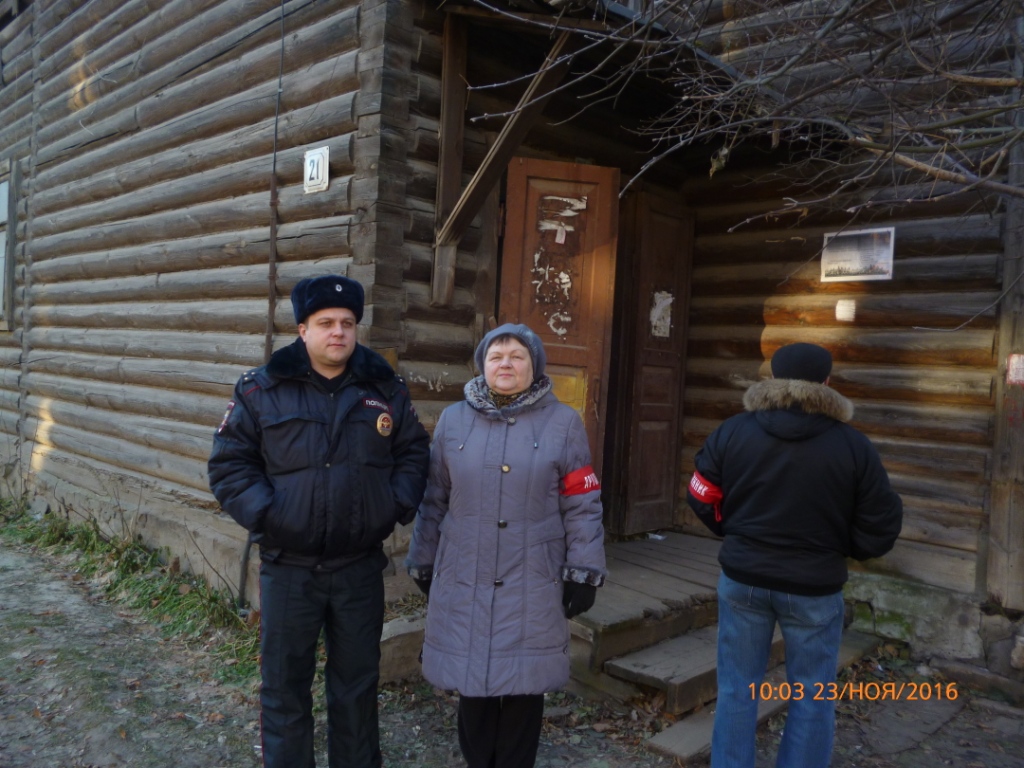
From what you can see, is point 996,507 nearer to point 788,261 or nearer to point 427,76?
point 788,261

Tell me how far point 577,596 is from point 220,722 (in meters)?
2.07

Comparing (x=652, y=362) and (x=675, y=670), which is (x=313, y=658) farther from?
(x=652, y=362)

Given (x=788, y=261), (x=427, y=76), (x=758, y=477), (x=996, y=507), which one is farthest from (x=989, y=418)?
(x=427, y=76)

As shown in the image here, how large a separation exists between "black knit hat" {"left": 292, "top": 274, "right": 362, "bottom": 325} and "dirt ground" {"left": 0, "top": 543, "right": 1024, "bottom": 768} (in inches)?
76.9

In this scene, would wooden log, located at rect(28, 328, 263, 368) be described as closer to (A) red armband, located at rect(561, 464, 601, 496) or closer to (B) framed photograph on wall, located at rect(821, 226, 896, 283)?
(A) red armband, located at rect(561, 464, 601, 496)

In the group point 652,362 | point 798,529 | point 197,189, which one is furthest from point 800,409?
point 197,189

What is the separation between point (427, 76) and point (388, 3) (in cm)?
41

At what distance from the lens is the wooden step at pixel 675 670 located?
12.6 ft

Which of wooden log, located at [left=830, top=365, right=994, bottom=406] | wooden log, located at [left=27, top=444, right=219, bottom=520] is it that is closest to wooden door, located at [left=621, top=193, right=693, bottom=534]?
wooden log, located at [left=830, top=365, right=994, bottom=406]

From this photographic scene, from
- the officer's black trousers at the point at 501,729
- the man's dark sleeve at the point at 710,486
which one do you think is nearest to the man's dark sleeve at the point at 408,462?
the officer's black trousers at the point at 501,729

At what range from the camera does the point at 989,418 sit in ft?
15.8

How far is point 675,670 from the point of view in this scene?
3973 millimetres

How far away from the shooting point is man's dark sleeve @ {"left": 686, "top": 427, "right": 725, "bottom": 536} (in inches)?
122

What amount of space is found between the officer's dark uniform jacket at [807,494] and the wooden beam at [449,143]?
2.08m
